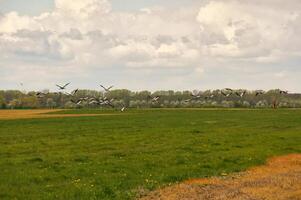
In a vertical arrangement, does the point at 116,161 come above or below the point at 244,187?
above

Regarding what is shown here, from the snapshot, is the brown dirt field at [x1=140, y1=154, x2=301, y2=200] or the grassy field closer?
the brown dirt field at [x1=140, y1=154, x2=301, y2=200]

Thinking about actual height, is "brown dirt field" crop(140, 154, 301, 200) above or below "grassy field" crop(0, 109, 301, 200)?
below

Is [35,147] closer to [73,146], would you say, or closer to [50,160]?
[73,146]

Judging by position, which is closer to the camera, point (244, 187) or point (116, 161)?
point (244, 187)

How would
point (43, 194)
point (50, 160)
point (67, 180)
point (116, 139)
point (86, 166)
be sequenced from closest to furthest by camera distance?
point (43, 194), point (67, 180), point (86, 166), point (50, 160), point (116, 139)

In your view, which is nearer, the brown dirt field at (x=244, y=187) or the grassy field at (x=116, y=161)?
the brown dirt field at (x=244, y=187)

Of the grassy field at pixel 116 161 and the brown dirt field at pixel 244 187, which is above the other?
the grassy field at pixel 116 161

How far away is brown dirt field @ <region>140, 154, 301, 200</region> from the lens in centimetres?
2144

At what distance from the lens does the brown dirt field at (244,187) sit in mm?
21438

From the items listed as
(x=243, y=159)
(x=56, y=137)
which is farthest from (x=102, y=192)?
(x=56, y=137)

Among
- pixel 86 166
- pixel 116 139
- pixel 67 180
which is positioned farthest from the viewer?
→ pixel 116 139

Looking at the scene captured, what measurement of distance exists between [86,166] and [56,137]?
21.1 m

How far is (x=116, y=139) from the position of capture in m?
46.4

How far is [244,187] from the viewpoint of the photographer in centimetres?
2372
